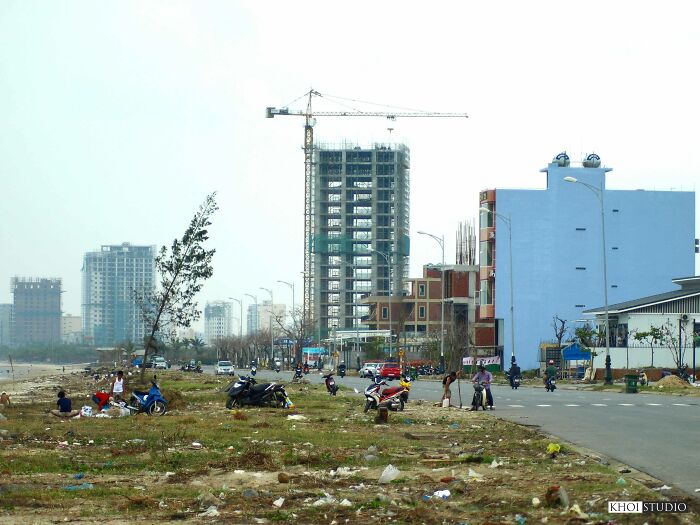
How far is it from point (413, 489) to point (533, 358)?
91.4 m

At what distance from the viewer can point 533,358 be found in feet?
340

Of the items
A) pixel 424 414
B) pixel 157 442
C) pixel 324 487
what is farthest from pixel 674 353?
pixel 324 487

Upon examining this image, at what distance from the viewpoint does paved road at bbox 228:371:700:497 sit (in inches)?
666

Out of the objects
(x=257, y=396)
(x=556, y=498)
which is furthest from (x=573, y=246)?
(x=556, y=498)

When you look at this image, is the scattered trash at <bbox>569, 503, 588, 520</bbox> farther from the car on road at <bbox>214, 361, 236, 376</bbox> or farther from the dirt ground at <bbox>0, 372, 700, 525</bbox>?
the car on road at <bbox>214, 361, 236, 376</bbox>

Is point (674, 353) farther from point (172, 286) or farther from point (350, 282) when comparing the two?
point (350, 282)

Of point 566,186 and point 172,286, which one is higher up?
point 566,186

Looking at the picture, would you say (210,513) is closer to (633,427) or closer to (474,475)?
(474,475)

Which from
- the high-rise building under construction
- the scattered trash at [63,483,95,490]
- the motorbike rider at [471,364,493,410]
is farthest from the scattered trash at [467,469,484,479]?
the high-rise building under construction

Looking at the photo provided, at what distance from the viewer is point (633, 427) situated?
26156mm

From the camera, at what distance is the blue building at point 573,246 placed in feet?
338

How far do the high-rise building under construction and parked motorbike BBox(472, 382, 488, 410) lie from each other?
154629 mm

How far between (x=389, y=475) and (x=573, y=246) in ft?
298

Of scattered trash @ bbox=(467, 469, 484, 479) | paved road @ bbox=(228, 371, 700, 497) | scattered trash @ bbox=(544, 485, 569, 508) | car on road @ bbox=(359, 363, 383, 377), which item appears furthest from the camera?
car on road @ bbox=(359, 363, 383, 377)
